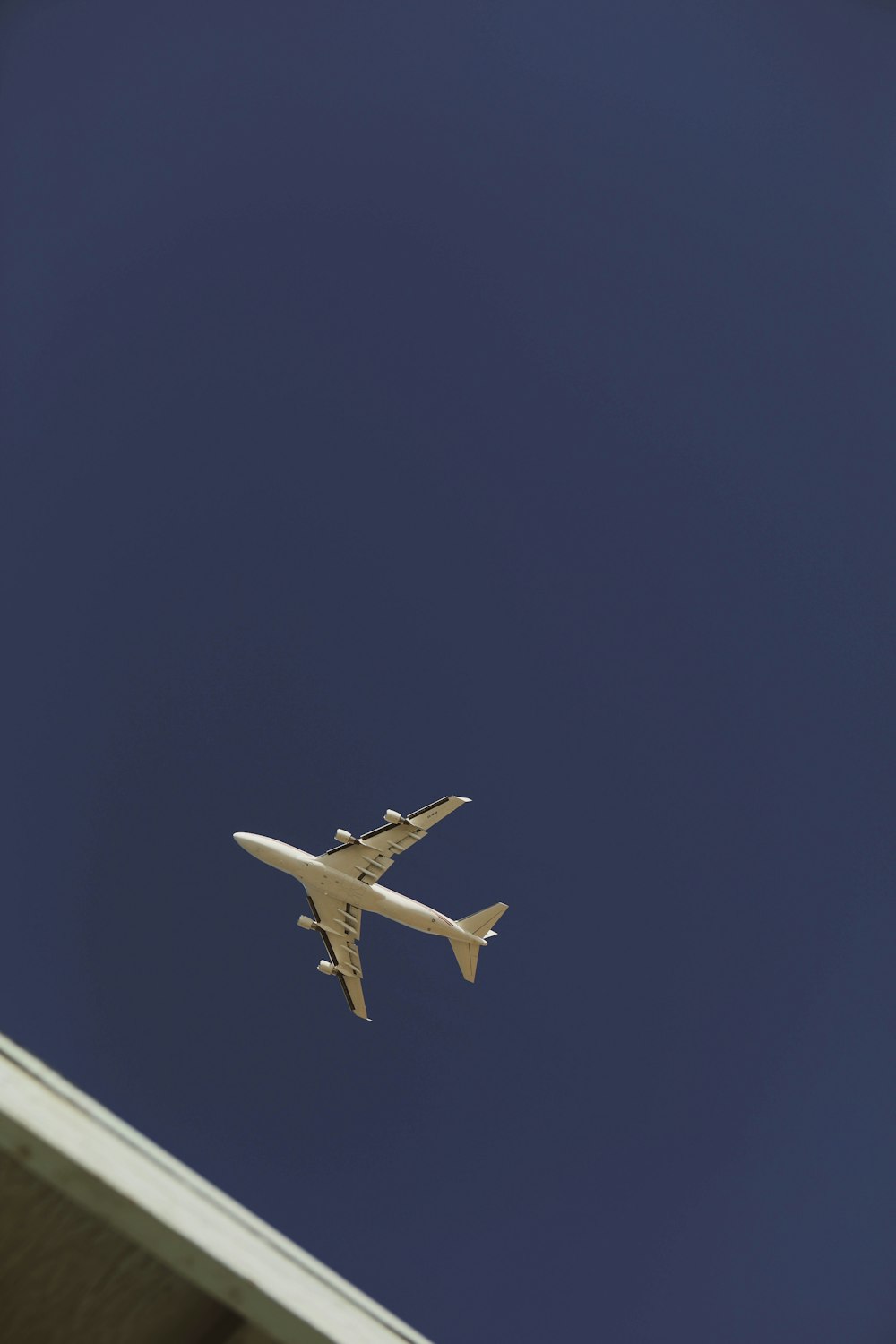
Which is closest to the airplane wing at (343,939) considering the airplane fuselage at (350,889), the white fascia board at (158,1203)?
the airplane fuselage at (350,889)

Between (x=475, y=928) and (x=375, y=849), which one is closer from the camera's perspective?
(x=375, y=849)

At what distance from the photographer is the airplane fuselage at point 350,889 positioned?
53812 millimetres

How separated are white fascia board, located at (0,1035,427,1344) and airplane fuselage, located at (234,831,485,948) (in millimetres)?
51210

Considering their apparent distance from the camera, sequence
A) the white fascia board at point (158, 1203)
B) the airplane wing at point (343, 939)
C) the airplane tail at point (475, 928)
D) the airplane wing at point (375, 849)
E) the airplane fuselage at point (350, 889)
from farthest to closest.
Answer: the airplane wing at point (343, 939)
the airplane tail at point (475, 928)
the airplane wing at point (375, 849)
the airplane fuselage at point (350, 889)
the white fascia board at point (158, 1203)

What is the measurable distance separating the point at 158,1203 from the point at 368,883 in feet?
175

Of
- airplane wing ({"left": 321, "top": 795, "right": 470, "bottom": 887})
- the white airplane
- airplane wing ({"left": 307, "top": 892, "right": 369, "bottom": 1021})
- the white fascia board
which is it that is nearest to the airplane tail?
the white airplane

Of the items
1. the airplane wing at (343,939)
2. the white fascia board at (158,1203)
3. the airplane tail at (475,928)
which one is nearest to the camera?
the white fascia board at (158,1203)

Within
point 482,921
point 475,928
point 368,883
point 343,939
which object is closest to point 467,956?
point 475,928

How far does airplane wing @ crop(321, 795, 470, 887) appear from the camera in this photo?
2170 inches

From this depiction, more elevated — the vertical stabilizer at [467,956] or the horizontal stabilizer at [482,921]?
the horizontal stabilizer at [482,921]

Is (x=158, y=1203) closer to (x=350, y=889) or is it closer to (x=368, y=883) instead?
(x=350, y=889)

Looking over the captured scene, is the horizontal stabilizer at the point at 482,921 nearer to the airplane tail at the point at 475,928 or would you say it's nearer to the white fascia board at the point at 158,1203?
the airplane tail at the point at 475,928

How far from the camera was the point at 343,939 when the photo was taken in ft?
203

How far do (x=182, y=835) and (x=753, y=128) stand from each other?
52354mm
